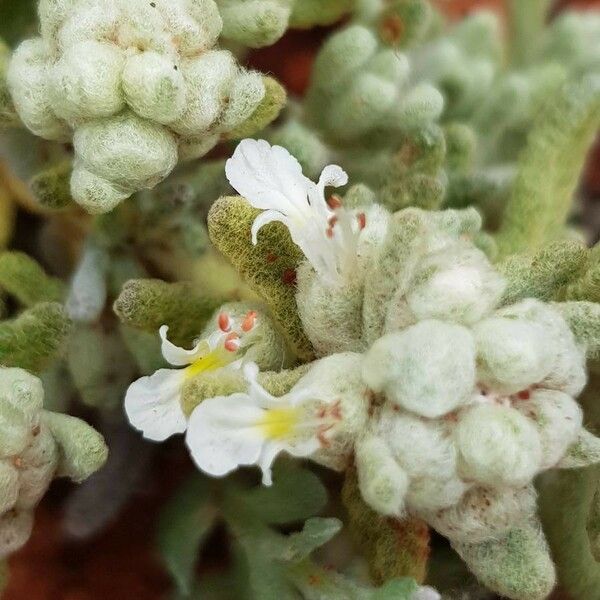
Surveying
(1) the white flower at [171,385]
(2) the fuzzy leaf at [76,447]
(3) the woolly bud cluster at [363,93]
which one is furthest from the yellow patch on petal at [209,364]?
(3) the woolly bud cluster at [363,93]

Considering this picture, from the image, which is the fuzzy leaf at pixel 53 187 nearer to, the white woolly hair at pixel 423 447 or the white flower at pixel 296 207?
the white flower at pixel 296 207

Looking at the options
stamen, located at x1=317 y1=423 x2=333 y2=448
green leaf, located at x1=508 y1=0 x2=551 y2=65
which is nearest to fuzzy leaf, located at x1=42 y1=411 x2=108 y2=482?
stamen, located at x1=317 y1=423 x2=333 y2=448

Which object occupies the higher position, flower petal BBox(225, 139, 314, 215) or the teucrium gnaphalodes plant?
flower petal BBox(225, 139, 314, 215)

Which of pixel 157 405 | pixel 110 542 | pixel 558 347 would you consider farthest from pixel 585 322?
pixel 110 542

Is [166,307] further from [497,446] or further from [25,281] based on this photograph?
[497,446]

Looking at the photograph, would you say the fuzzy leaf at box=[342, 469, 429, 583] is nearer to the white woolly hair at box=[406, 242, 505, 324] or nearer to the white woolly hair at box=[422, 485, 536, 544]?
the white woolly hair at box=[422, 485, 536, 544]
